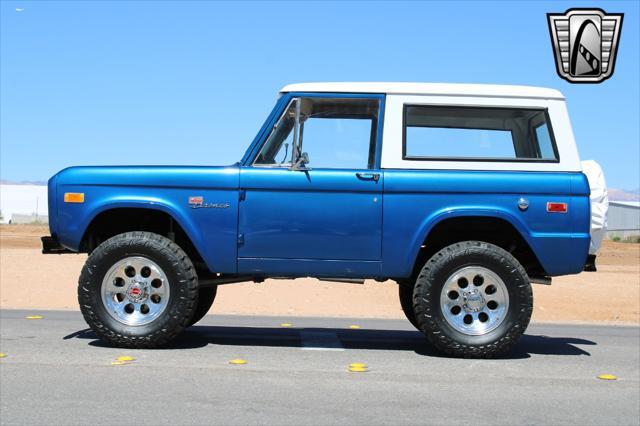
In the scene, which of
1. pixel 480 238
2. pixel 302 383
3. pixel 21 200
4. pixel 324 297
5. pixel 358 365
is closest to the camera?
pixel 302 383

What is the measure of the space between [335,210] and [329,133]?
27.5 inches

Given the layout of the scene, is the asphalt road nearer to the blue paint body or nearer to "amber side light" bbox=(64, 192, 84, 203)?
the blue paint body

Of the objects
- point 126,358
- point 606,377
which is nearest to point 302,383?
point 126,358

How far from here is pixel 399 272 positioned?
621 centimetres

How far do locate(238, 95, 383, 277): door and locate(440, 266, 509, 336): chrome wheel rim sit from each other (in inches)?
23.3

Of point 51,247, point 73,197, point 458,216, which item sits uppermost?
point 73,197

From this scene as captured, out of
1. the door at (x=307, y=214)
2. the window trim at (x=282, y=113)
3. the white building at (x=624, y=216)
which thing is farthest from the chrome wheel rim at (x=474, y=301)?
the white building at (x=624, y=216)

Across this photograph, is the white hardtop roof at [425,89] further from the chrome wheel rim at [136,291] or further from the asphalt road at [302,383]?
the asphalt road at [302,383]

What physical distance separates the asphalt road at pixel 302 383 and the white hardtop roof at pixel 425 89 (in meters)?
2.01

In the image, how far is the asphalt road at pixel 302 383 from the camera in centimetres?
441

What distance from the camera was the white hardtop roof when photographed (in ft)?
20.7

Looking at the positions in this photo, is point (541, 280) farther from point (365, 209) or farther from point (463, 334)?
point (365, 209)

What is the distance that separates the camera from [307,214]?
614 cm

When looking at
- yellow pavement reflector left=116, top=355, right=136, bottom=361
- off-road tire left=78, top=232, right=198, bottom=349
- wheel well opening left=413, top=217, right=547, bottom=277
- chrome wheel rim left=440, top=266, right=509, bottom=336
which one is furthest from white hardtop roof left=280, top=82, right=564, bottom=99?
yellow pavement reflector left=116, top=355, right=136, bottom=361
